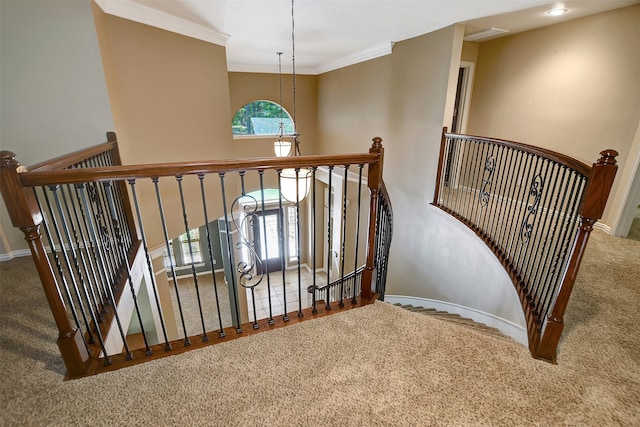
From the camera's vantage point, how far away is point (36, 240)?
1199 mm

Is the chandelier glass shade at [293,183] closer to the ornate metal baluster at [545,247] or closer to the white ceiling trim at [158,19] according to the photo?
the ornate metal baluster at [545,247]

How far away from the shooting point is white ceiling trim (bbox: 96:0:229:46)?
2.65 metres

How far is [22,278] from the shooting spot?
2203 millimetres

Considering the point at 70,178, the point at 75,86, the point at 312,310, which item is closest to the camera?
the point at 70,178

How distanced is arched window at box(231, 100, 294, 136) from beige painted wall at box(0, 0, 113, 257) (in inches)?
177

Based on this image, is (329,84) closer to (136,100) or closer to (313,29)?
(313,29)

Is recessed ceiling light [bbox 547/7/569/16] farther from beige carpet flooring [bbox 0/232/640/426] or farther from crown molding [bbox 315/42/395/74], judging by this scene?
beige carpet flooring [bbox 0/232/640/426]

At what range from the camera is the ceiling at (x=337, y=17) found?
2.85m

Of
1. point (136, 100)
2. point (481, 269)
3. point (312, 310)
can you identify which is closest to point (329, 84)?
point (136, 100)

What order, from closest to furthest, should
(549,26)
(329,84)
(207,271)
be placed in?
(549,26), (329,84), (207,271)

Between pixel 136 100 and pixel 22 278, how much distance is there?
6.01 ft

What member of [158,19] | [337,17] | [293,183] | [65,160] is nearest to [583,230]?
[293,183]

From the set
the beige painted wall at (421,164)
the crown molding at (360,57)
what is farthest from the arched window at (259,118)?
the beige painted wall at (421,164)

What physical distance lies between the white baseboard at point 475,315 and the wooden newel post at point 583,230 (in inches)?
15.6
